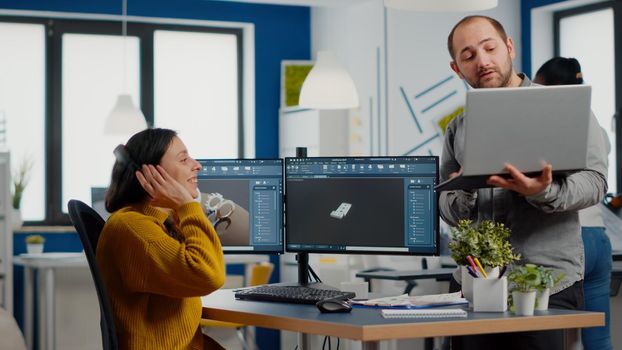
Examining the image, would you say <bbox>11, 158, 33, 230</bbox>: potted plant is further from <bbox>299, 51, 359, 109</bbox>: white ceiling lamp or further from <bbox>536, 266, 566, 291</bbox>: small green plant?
<bbox>536, 266, 566, 291</bbox>: small green plant

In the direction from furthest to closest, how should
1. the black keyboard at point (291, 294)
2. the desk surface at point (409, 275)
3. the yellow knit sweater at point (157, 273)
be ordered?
the desk surface at point (409, 275), the black keyboard at point (291, 294), the yellow knit sweater at point (157, 273)

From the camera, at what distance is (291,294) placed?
284 cm

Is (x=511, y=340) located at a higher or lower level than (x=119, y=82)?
lower

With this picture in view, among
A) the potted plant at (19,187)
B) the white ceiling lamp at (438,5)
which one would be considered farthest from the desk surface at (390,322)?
the potted plant at (19,187)

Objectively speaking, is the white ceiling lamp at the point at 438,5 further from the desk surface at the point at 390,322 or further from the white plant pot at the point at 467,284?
the desk surface at the point at 390,322

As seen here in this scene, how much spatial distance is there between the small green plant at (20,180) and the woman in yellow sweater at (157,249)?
4.65 metres

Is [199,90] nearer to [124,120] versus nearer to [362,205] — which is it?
[124,120]

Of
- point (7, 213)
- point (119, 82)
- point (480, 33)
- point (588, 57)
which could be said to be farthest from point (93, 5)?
point (480, 33)

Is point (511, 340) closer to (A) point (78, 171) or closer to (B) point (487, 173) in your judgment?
(B) point (487, 173)

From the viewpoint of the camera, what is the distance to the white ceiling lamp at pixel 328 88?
5617 mm

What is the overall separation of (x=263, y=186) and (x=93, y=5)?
4.90 m

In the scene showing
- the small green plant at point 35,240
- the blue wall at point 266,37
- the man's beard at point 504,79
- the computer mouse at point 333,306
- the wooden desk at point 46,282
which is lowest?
the wooden desk at point 46,282

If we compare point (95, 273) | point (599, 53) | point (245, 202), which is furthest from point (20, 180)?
point (95, 273)

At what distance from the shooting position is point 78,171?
7.74 meters
